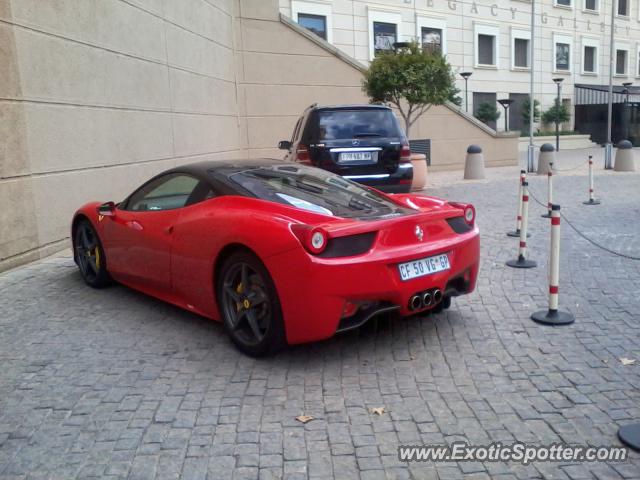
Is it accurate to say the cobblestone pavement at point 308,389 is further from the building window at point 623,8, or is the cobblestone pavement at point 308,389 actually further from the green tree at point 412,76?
the building window at point 623,8

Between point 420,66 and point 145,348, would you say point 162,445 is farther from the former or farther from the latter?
point 420,66

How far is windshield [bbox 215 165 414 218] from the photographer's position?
180 inches

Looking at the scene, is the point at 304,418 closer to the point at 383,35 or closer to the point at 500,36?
the point at 383,35

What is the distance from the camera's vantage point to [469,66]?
3159 cm

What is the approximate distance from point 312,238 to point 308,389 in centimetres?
91

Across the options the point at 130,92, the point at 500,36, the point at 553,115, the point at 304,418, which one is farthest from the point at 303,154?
the point at 553,115

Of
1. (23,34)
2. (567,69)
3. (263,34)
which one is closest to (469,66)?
(567,69)

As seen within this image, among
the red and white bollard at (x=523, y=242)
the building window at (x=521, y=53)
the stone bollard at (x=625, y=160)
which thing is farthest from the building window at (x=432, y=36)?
the red and white bollard at (x=523, y=242)

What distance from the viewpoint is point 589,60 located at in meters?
38.8

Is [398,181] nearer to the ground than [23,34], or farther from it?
nearer to the ground

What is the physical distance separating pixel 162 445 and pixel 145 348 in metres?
1.50

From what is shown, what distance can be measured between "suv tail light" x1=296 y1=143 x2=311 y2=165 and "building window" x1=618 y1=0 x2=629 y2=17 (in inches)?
1459

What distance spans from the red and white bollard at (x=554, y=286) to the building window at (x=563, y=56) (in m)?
34.9

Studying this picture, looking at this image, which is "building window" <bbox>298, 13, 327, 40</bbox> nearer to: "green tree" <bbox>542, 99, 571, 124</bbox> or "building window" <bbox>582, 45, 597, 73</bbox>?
"green tree" <bbox>542, 99, 571, 124</bbox>
